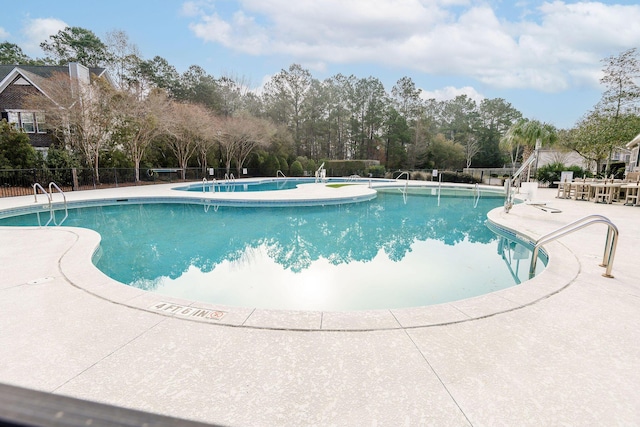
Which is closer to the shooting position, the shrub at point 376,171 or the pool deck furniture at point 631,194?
the pool deck furniture at point 631,194

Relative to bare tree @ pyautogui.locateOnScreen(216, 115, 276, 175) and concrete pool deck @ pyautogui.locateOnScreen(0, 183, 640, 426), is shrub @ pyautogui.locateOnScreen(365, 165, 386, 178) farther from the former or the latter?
concrete pool deck @ pyautogui.locateOnScreen(0, 183, 640, 426)

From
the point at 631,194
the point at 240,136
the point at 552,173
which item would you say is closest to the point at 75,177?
the point at 240,136

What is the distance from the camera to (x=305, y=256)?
627 centimetres

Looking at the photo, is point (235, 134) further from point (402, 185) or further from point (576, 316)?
point (576, 316)

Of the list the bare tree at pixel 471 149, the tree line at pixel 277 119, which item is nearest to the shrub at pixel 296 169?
the tree line at pixel 277 119

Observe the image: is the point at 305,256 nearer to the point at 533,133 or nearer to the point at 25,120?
the point at 533,133

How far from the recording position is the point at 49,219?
880 centimetres

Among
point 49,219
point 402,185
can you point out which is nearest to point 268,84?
point 402,185

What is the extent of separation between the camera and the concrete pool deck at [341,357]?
1.91 metres

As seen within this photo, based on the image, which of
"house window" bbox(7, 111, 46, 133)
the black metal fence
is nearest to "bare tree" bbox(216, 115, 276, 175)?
the black metal fence

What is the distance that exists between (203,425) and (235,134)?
24.3 meters

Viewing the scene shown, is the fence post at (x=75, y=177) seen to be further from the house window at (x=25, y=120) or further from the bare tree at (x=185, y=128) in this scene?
the house window at (x=25, y=120)

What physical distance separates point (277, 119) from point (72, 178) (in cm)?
2347

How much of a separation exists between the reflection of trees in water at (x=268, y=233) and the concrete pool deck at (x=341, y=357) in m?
2.13
